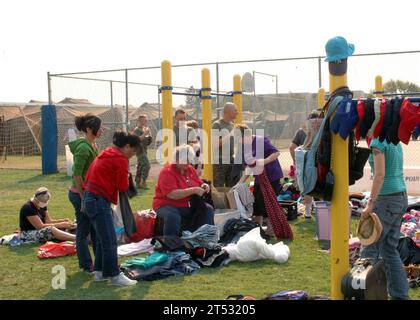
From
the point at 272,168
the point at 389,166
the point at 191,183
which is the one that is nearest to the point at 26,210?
the point at 191,183

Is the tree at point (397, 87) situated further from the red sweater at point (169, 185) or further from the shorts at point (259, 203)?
the red sweater at point (169, 185)

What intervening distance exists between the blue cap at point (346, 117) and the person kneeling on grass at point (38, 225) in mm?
4991

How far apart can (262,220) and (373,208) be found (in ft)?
11.8

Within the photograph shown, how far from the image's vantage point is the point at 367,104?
11.8 ft

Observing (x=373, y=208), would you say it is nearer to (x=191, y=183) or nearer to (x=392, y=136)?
(x=392, y=136)

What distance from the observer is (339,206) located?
150 inches

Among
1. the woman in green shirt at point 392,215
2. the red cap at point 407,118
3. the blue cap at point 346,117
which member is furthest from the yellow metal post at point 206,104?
the red cap at point 407,118

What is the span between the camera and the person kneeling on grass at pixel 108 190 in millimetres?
5484

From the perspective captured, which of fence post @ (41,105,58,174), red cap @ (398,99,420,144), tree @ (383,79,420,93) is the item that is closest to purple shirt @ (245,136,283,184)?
red cap @ (398,99,420,144)

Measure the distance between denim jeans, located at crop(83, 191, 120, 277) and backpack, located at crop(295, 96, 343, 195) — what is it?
2.41m

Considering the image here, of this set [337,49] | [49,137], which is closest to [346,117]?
[337,49]

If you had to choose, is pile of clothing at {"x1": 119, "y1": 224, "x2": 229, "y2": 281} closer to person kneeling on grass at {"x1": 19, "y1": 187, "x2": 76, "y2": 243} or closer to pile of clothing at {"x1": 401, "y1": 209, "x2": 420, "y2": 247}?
person kneeling on grass at {"x1": 19, "y1": 187, "x2": 76, "y2": 243}

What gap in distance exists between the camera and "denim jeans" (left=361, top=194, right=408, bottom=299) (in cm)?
453

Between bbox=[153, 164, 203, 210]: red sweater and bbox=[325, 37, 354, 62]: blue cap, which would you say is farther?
bbox=[153, 164, 203, 210]: red sweater
